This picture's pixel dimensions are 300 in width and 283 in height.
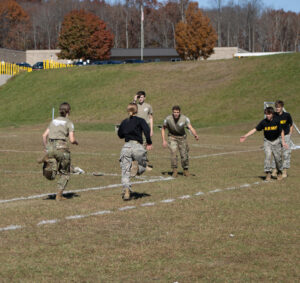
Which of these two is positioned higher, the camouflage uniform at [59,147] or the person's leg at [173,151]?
the camouflage uniform at [59,147]

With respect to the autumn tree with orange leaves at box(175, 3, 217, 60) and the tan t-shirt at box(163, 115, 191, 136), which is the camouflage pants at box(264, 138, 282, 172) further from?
the autumn tree with orange leaves at box(175, 3, 217, 60)

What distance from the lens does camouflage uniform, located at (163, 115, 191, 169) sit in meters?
15.7

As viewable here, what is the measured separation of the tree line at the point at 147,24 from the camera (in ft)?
469

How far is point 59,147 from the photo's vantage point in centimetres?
1154

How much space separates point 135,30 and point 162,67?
8187 centimetres

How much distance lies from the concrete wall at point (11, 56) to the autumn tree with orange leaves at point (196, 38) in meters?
27.9

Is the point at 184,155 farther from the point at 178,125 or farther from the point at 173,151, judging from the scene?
the point at 178,125

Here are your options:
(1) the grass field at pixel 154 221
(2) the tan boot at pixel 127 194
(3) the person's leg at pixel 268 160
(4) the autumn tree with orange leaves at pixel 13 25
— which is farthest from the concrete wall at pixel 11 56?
(2) the tan boot at pixel 127 194

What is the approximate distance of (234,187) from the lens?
44.9 ft

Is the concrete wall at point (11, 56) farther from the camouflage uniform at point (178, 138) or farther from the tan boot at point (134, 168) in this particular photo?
the tan boot at point (134, 168)

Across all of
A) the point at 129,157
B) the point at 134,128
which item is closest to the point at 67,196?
the point at 129,157

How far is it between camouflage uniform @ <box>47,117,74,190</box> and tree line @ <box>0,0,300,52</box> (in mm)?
129898

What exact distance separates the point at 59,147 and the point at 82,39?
8817cm

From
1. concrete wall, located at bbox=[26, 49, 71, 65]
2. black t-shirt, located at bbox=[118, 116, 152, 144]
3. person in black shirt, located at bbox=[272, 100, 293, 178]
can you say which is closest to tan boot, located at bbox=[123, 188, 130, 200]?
black t-shirt, located at bbox=[118, 116, 152, 144]
